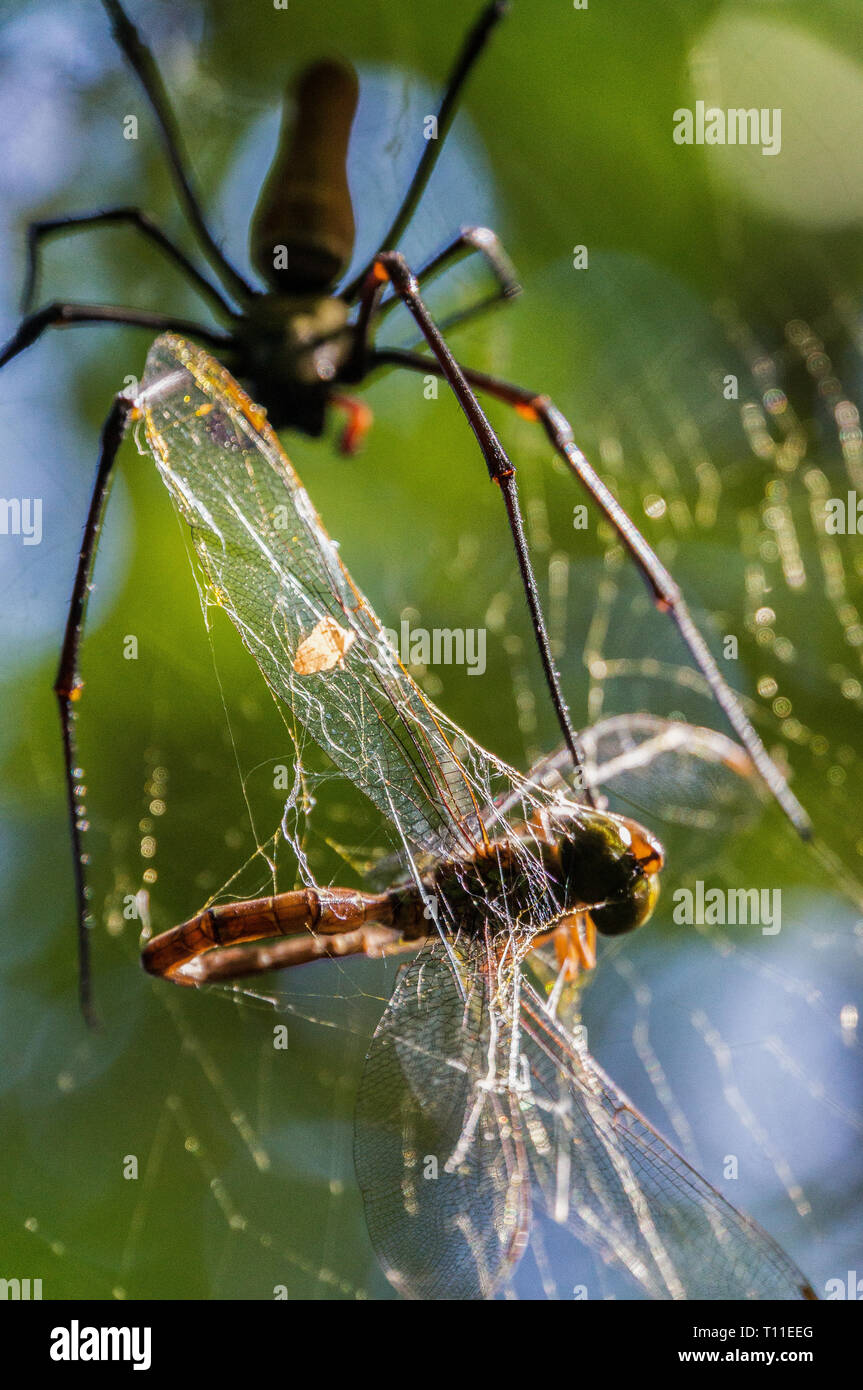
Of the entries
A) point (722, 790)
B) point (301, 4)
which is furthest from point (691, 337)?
point (722, 790)

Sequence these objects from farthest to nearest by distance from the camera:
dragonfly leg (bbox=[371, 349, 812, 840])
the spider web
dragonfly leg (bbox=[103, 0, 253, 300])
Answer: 1. the spider web
2. dragonfly leg (bbox=[103, 0, 253, 300])
3. dragonfly leg (bbox=[371, 349, 812, 840])

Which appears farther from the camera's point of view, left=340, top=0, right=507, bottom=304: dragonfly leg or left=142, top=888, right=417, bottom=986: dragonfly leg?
left=340, top=0, right=507, bottom=304: dragonfly leg

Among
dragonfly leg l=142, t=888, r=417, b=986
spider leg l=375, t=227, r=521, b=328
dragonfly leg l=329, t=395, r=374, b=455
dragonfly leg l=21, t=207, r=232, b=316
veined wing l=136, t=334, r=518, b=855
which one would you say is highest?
dragonfly leg l=21, t=207, r=232, b=316

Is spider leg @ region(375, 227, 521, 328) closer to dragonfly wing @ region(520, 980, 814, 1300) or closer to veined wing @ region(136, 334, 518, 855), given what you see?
veined wing @ region(136, 334, 518, 855)

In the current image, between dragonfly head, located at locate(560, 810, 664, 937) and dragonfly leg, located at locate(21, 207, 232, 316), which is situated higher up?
dragonfly leg, located at locate(21, 207, 232, 316)

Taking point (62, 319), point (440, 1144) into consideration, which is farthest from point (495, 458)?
point (62, 319)

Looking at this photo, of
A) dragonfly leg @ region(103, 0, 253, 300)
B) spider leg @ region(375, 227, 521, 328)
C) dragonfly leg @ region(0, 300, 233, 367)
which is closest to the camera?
dragonfly leg @ region(0, 300, 233, 367)

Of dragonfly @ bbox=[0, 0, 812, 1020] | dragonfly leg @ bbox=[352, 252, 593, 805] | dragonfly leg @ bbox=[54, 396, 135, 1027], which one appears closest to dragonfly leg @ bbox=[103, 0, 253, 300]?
dragonfly @ bbox=[0, 0, 812, 1020]
